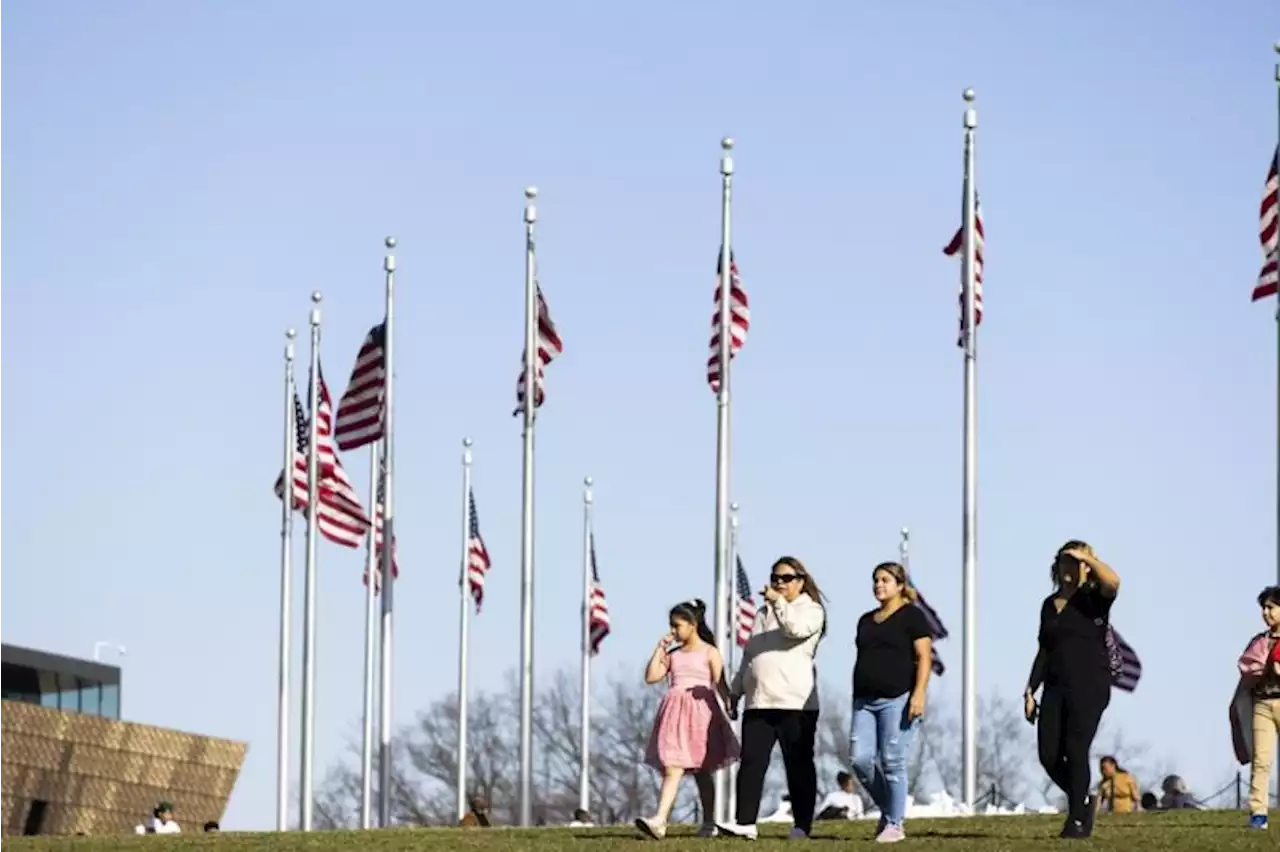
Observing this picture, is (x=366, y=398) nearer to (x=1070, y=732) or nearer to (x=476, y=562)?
(x=476, y=562)

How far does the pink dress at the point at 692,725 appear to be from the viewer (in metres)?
23.1

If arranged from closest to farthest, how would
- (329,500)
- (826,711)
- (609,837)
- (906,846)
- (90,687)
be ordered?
(906,846)
(609,837)
(329,500)
(90,687)
(826,711)

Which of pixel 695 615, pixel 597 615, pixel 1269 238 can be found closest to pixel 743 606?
pixel 597 615

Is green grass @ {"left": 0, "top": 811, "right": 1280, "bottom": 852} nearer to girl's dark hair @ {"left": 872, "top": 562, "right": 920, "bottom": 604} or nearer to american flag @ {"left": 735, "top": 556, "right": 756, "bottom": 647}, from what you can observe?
girl's dark hair @ {"left": 872, "top": 562, "right": 920, "bottom": 604}

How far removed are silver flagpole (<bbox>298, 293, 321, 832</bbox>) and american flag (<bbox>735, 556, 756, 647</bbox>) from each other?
811cm

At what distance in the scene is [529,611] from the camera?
43.0 m

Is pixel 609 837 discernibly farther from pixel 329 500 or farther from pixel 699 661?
pixel 329 500

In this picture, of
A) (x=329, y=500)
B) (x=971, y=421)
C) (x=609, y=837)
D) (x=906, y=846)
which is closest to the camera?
→ (x=906, y=846)

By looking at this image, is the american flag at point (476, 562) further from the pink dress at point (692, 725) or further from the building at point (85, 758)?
the pink dress at point (692, 725)

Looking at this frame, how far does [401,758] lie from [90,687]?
4487cm

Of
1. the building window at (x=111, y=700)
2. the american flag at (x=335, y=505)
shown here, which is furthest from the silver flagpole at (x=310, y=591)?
the building window at (x=111, y=700)

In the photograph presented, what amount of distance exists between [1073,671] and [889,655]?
3.97 feet

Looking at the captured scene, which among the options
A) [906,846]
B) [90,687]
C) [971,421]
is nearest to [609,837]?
[906,846]

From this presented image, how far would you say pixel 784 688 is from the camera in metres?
22.4
